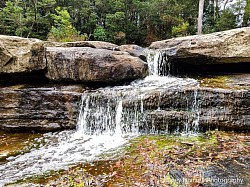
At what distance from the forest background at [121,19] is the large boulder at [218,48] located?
828 cm

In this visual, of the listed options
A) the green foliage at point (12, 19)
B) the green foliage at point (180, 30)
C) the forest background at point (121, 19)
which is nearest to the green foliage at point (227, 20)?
the forest background at point (121, 19)

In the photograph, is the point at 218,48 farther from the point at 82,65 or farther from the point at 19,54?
the point at 19,54

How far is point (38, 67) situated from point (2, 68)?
1.12 meters

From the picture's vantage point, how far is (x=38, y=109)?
24.7ft

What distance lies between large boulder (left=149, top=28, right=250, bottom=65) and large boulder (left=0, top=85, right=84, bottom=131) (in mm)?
4413

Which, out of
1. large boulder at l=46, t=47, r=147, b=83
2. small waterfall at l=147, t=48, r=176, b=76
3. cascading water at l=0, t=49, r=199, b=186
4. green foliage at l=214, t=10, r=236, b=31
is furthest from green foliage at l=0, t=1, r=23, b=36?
green foliage at l=214, t=10, r=236, b=31

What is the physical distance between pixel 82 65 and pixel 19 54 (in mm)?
2075

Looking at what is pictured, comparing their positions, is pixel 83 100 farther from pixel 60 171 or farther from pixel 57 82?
pixel 60 171

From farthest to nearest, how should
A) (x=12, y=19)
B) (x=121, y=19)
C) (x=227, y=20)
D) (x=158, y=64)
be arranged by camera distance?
1. (x=121, y=19)
2. (x=12, y=19)
3. (x=227, y=20)
4. (x=158, y=64)

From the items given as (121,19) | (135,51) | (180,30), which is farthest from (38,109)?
(121,19)

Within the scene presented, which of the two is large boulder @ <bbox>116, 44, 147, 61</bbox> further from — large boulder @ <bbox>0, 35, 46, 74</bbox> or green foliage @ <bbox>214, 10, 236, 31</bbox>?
green foliage @ <bbox>214, 10, 236, 31</bbox>

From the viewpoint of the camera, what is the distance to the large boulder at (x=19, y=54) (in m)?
7.58

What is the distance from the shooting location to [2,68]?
768 centimetres

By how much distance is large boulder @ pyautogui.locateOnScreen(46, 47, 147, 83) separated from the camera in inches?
319
